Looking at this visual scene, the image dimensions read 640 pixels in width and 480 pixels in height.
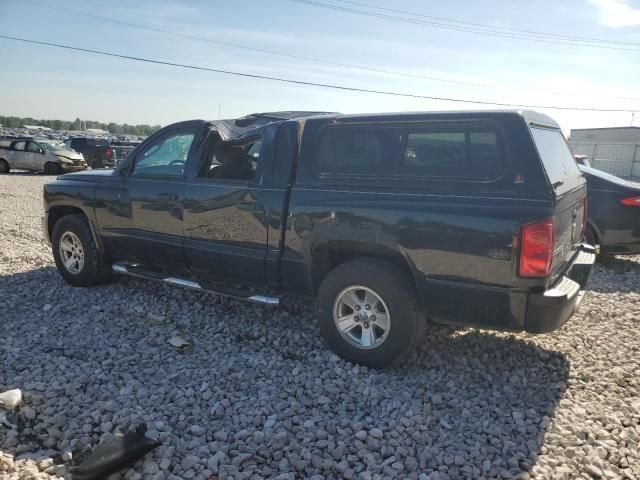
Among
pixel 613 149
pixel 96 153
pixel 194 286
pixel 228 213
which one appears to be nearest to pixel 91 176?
pixel 194 286

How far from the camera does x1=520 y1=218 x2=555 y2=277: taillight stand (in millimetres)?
3094

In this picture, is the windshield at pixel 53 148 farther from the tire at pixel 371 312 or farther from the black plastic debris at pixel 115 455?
the black plastic debris at pixel 115 455

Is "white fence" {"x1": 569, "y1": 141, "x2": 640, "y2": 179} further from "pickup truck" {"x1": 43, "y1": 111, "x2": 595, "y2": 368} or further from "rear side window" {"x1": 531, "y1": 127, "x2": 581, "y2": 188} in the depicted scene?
"pickup truck" {"x1": 43, "y1": 111, "x2": 595, "y2": 368}

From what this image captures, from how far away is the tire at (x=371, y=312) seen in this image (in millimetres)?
3631

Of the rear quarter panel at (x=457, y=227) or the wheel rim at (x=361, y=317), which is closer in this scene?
the rear quarter panel at (x=457, y=227)

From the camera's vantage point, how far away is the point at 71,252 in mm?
5766

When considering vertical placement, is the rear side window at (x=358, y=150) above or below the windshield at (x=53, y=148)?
above

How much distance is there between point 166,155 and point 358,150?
2219mm

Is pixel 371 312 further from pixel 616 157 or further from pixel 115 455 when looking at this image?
pixel 616 157

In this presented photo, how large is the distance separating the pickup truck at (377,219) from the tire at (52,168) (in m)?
18.4

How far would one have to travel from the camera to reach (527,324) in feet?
10.8

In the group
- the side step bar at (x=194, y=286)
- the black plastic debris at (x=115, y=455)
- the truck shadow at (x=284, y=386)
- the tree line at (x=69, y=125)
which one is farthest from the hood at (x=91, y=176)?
the tree line at (x=69, y=125)

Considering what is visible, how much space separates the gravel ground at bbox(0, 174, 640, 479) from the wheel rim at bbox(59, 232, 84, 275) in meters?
0.58

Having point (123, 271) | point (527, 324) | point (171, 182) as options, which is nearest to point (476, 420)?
point (527, 324)
